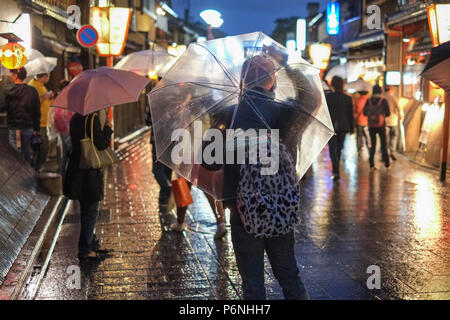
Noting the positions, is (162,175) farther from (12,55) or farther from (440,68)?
(440,68)

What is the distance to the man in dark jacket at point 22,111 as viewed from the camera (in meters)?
11.3

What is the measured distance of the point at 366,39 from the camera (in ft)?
96.4

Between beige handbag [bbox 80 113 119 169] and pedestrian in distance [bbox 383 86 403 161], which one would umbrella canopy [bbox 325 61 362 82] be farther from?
beige handbag [bbox 80 113 119 169]

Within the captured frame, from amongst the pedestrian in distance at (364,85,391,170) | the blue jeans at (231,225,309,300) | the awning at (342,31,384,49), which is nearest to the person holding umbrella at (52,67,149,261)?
the blue jeans at (231,225,309,300)

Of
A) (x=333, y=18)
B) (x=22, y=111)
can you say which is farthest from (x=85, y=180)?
(x=333, y=18)

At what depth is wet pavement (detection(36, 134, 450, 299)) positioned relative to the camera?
21.2 ft

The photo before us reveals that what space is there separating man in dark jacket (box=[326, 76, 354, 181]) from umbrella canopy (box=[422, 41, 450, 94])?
4894 mm

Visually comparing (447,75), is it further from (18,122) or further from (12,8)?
(12,8)

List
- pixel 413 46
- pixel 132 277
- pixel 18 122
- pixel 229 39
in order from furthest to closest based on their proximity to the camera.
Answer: pixel 413 46
pixel 18 122
pixel 132 277
pixel 229 39

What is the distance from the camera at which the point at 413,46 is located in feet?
65.0

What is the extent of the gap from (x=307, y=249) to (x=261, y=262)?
3306 mm
